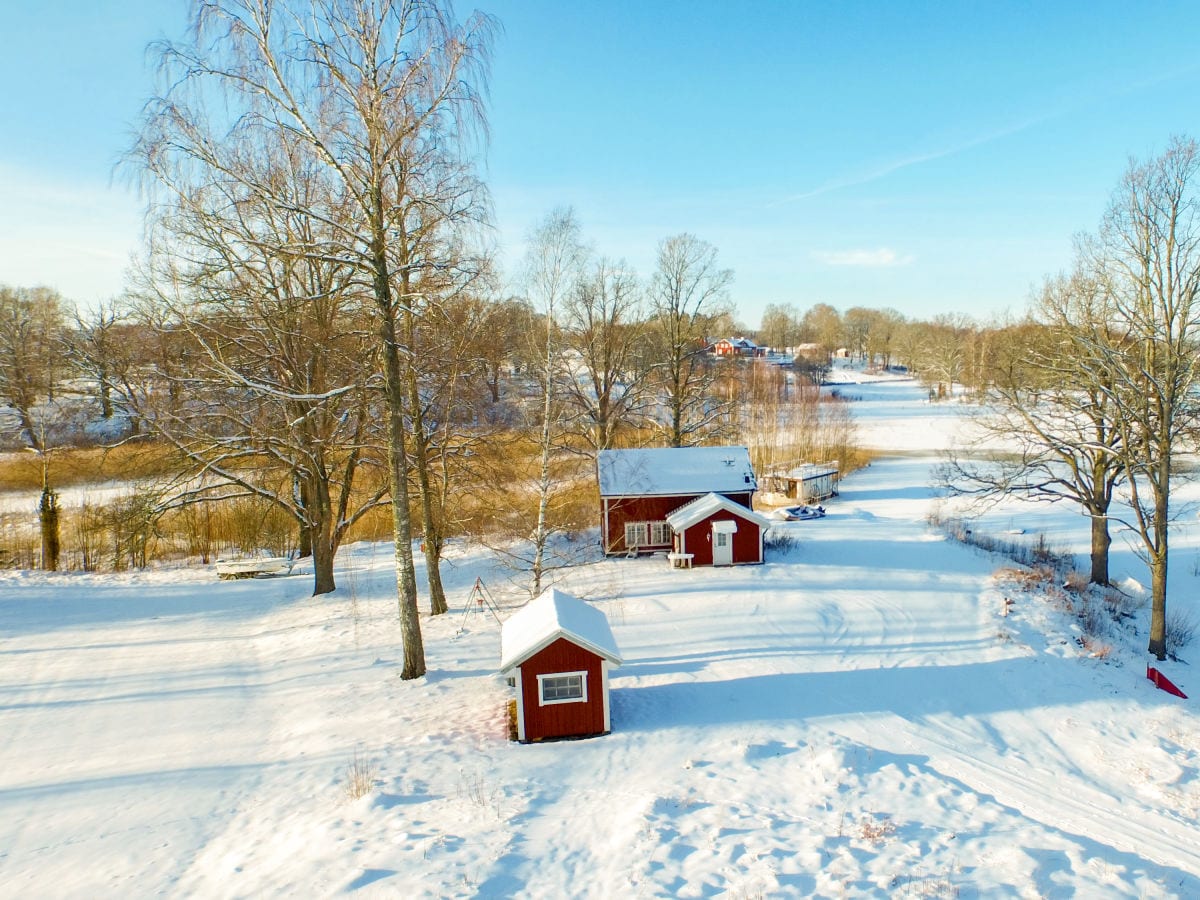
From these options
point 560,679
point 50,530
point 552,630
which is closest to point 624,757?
point 560,679

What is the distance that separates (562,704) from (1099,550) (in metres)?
17.9

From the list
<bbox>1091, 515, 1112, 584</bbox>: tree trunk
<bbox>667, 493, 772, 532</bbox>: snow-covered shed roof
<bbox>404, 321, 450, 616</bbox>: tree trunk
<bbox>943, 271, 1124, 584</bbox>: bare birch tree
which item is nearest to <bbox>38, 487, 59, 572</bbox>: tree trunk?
<bbox>404, 321, 450, 616</bbox>: tree trunk

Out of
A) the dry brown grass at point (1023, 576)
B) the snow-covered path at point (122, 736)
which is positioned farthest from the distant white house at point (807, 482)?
the snow-covered path at point (122, 736)

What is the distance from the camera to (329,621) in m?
14.9

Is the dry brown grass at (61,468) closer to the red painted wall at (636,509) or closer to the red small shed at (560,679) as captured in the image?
the red painted wall at (636,509)

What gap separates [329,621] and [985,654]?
14222 mm

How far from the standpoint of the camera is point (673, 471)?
70.6 ft

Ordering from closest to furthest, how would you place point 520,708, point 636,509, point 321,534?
point 520,708, point 321,534, point 636,509

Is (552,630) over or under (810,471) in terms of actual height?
over

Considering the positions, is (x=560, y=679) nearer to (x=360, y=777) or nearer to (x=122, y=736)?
(x=360, y=777)

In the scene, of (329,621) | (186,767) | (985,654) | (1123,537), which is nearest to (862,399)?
(1123,537)

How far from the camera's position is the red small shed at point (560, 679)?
942 centimetres

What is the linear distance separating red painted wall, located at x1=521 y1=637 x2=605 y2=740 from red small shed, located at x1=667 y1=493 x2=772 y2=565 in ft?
33.2

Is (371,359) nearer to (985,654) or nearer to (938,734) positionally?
(938,734)
